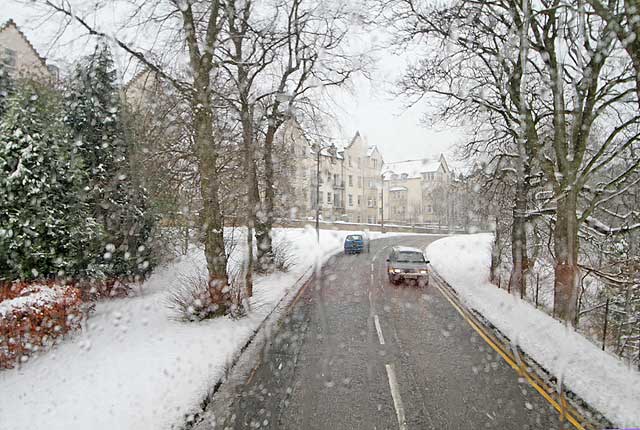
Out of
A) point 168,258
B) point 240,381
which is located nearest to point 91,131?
point 168,258

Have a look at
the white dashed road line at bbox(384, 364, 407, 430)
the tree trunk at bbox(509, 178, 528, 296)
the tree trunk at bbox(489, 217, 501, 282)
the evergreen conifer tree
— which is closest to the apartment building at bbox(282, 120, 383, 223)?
the tree trunk at bbox(489, 217, 501, 282)

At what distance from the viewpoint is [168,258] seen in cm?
1992

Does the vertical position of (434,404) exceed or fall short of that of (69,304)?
it falls short

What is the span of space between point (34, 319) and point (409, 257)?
613 inches

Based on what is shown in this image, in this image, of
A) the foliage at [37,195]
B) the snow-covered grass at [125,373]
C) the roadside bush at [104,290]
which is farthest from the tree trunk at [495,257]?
the foliage at [37,195]

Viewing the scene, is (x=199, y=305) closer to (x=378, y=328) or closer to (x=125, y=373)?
(x=125, y=373)

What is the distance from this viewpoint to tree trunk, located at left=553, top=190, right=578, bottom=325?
12.6 metres

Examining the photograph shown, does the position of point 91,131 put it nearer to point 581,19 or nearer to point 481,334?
point 481,334

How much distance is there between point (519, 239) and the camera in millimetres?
17938

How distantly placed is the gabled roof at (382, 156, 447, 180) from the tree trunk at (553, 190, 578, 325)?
68.9 meters

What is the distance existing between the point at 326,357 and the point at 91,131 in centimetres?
1087

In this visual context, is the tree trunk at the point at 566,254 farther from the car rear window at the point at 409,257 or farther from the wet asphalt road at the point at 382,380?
the car rear window at the point at 409,257

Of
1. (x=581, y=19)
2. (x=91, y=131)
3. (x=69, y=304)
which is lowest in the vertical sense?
(x=69, y=304)

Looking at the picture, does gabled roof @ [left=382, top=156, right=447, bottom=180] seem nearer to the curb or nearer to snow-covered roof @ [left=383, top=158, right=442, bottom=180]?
snow-covered roof @ [left=383, top=158, right=442, bottom=180]
